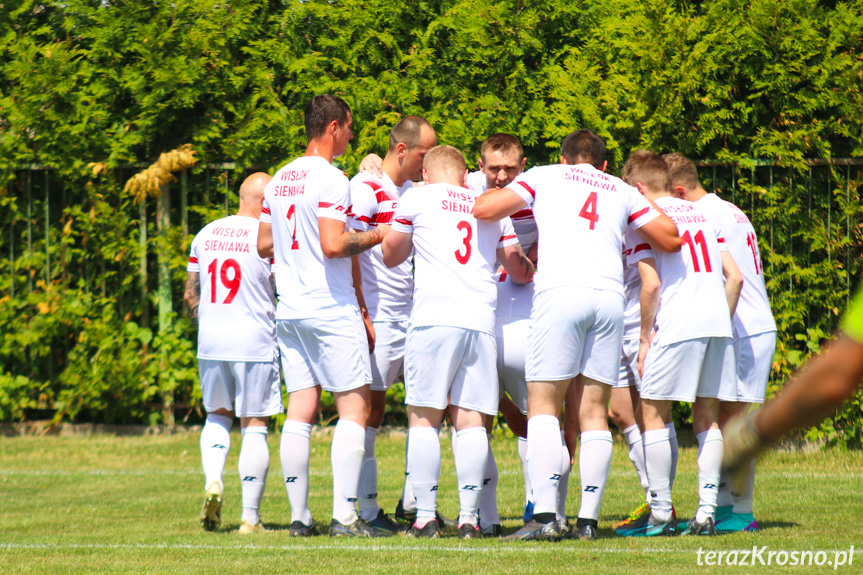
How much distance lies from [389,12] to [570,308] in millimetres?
5034

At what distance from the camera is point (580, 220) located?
4.92 meters

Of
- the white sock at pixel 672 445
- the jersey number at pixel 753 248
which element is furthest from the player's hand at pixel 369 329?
the jersey number at pixel 753 248

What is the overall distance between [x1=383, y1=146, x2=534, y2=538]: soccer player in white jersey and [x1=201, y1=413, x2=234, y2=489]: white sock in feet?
4.45

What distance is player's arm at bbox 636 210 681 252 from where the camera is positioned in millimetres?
4965

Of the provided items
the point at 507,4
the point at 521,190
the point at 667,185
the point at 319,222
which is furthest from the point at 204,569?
the point at 507,4

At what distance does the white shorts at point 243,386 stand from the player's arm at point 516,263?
1.62m

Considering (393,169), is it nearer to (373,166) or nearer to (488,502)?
(373,166)

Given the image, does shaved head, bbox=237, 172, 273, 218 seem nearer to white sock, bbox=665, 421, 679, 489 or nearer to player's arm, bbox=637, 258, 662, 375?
player's arm, bbox=637, 258, 662, 375

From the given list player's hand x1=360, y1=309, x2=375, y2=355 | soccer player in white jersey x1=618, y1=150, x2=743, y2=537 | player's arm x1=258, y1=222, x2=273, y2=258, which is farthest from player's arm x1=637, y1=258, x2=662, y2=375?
player's arm x1=258, y1=222, x2=273, y2=258

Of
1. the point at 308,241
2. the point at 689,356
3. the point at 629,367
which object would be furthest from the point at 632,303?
the point at 308,241

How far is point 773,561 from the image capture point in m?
4.20

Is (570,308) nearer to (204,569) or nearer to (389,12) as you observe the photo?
(204,569)

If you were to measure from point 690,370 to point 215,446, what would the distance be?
2958 mm

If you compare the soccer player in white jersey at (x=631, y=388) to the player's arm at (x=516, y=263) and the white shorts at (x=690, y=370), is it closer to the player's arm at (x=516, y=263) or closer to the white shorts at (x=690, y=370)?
the white shorts at (x=690, y=370)
